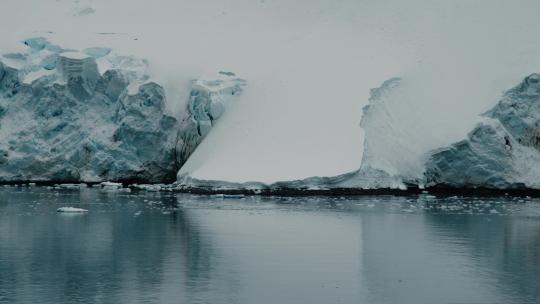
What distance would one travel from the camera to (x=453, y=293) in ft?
33.8

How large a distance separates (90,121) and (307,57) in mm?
11114

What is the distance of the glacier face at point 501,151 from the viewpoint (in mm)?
30484

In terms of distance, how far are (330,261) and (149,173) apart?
21.5 metres

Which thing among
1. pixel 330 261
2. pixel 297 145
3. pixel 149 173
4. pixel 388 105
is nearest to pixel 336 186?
pixel 297 145

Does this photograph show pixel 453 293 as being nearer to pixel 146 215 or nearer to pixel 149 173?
pixel 146 215

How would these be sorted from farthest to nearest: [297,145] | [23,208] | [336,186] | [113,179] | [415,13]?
1. [415,13]
2. [113,179]
3. [297,145]
4. [336,186]
5. [23,208]

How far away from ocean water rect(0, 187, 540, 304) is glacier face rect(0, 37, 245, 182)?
31.5 feet

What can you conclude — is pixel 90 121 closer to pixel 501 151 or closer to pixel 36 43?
pixel 36 43

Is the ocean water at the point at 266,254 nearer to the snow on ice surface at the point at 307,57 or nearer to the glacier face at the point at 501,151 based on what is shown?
the glacier face at the point at 501,151

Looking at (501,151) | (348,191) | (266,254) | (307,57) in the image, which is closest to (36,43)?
(307,57)

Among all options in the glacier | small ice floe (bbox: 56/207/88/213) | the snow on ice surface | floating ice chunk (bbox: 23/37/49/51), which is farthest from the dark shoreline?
small ice floe (bbox: 56/207/88/213)

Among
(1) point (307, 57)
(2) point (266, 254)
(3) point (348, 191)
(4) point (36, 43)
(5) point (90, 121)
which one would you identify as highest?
(4) point (36, 43)

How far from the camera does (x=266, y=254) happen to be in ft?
44.5

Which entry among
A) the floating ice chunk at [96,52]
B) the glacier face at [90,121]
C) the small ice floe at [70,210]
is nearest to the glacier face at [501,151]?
the glacier face at [90,121]
